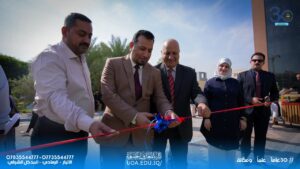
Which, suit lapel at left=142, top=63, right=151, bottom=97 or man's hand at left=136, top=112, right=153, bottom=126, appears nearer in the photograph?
man's hand at left=136, top=112, right=153, bottom=126

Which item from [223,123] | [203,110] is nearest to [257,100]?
[223,123]

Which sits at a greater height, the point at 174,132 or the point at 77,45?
the point at 77,45

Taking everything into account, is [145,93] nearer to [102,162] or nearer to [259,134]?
[102,162]

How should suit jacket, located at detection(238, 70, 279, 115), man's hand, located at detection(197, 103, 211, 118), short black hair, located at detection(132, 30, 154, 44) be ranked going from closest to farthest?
short black hair, located at detection(132, 30, 154, 44) < man's hand, located at detection(197, 103, 211, 118) < suit jacket, located at detection(238, 70, 279, 115)

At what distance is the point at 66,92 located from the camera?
5.15 ft

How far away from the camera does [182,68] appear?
268cm

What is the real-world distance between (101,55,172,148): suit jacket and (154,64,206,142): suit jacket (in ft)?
1.38

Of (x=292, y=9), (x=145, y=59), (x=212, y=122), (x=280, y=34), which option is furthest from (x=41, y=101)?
(x=280, y=34)

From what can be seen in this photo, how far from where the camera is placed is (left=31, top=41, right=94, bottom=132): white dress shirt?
4.66 ft

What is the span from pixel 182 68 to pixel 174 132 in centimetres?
84

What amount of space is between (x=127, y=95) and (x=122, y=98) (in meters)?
0.06

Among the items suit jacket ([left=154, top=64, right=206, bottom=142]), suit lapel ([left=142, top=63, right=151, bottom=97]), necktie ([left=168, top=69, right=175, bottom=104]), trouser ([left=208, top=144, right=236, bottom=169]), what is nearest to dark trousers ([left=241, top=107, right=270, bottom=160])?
trouser ([left=208, top=144, right=236, bottom=169])

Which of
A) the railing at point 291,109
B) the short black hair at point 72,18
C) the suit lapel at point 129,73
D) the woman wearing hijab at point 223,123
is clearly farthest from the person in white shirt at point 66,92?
the railing at point 291,109

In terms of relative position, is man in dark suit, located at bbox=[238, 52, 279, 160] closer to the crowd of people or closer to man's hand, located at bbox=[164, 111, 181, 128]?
the crowd of people
